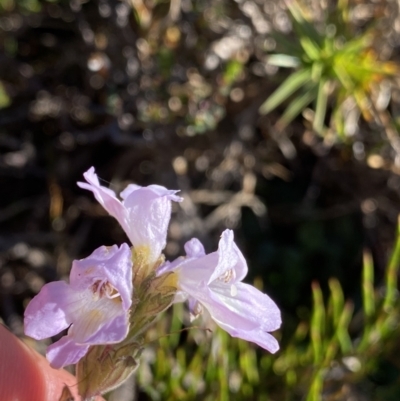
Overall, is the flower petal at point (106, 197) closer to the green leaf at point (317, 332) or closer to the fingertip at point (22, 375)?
the fingertip at point (22, 375)

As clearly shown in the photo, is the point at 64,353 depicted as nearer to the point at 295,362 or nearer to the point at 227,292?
the point at 227,292

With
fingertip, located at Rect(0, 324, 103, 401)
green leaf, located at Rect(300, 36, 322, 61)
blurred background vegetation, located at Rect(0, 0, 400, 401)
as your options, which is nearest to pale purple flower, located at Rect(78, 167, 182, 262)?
fingertip, located at Rect(0, 324, 103, 401)

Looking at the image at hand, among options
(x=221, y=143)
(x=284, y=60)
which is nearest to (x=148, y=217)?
(x=284, y=60)

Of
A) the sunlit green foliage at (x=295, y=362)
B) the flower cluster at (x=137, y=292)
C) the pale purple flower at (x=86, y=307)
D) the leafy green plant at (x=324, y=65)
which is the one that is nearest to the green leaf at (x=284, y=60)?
the leafy green plant at (x=324, y=65)

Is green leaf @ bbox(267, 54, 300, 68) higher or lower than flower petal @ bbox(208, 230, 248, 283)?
lower

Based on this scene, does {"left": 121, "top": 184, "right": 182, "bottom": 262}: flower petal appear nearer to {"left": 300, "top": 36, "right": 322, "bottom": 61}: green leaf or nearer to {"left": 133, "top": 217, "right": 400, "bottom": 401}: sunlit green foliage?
{"left": 133, "top": 217, "right": 400, "bottom": 401}: sunlit green foliage
